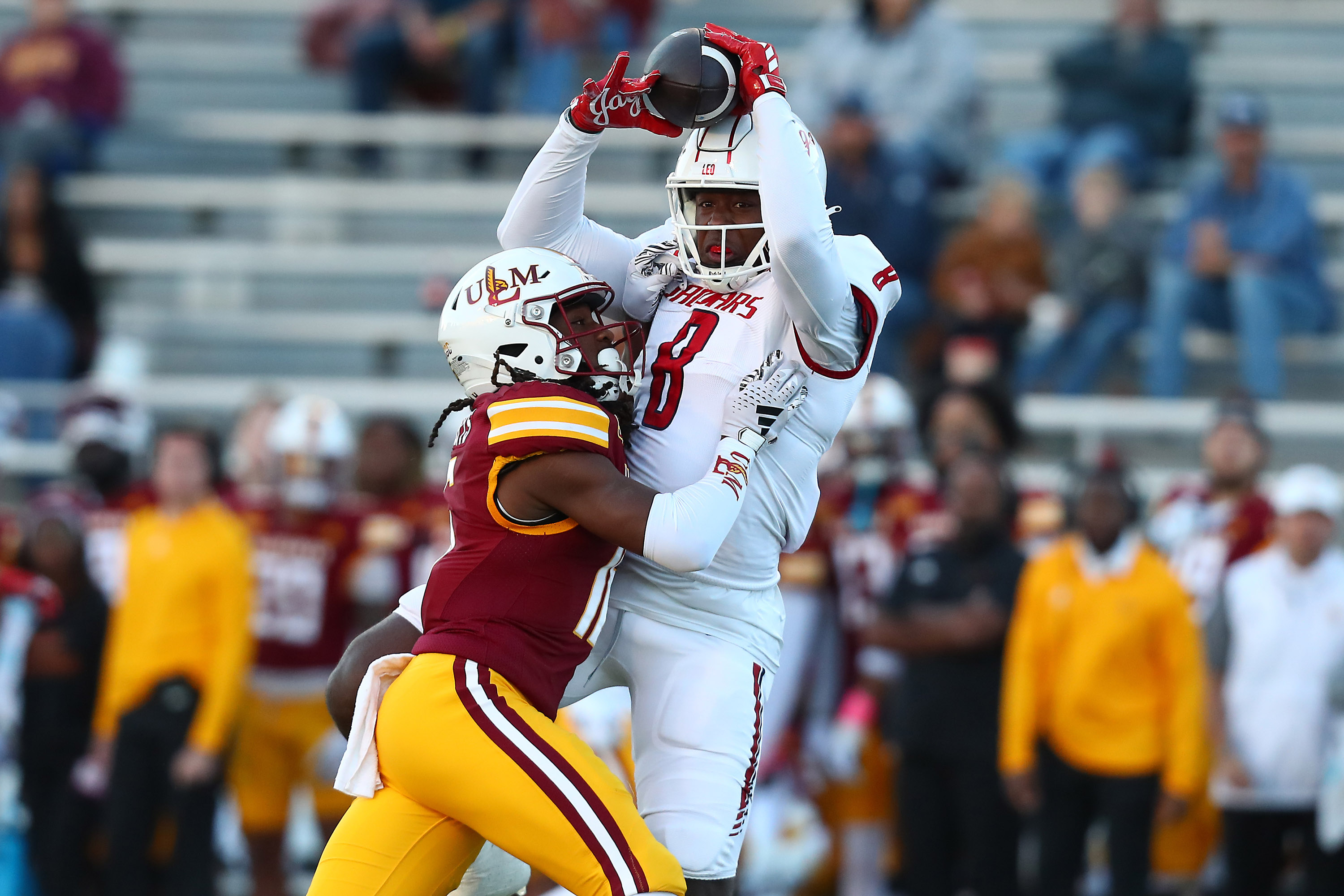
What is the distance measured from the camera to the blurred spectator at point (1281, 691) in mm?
6707

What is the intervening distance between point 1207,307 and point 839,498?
2.18 meters

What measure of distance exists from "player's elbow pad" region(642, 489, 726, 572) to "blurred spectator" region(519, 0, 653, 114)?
6.97 metres

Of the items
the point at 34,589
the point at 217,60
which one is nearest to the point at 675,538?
the point at 34,589

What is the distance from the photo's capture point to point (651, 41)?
1094cm

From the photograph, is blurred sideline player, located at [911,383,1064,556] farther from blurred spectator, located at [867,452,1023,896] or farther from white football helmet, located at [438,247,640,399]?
white football helmet, located at [438,247,640,399]

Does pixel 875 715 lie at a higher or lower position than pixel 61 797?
Result: higher

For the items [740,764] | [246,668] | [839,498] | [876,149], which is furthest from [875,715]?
[740,764]

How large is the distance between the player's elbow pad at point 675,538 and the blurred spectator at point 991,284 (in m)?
4.66

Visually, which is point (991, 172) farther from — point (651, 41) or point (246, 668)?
point (246, 668)

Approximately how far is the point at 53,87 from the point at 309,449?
400 cm

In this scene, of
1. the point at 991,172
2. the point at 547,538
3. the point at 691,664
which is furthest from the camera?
the point at 991,172

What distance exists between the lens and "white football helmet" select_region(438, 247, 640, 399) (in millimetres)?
3777

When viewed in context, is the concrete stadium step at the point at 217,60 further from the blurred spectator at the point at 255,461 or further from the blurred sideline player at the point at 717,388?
the blurred sideline player at the point at 717,388

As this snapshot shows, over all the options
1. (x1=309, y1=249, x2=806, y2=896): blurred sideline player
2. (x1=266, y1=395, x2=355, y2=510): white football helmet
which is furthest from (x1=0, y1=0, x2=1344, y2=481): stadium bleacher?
(x1=309, y1=249, x2=806, y2=896): blurred sideline player
